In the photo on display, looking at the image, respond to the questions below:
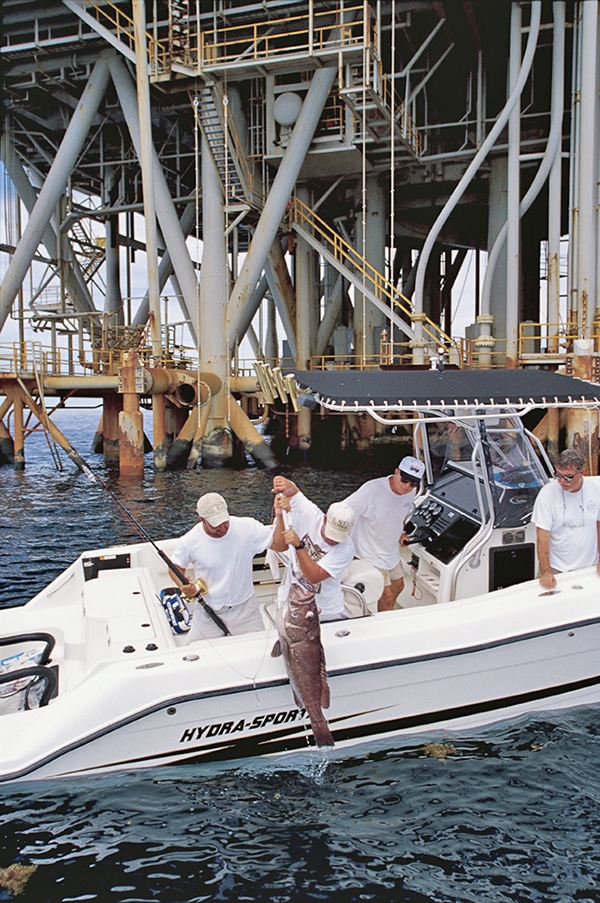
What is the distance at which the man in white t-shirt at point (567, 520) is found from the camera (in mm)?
5281

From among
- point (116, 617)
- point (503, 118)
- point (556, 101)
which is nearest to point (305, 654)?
point (116, 617)

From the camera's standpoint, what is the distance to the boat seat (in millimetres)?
4973

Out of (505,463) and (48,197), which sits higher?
(48,197)

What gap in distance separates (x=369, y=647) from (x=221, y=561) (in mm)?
1124

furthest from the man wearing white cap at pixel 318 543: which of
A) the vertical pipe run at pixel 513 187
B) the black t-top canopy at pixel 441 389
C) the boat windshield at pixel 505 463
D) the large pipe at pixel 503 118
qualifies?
the vertical pipe run at pixel 513 187

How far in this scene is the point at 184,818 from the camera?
4.25 metres

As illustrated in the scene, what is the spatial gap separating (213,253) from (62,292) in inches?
303

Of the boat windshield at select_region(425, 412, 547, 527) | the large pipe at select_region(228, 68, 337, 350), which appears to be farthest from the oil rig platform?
the boat windshield at select_region(425, 412, 547, 527)

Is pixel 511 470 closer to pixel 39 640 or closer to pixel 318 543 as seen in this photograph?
pixel 318 543

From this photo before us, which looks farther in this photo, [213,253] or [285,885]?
[213,253]

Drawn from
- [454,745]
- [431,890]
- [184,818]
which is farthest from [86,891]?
[454,745]

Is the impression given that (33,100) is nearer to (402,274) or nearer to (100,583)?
(402,274)

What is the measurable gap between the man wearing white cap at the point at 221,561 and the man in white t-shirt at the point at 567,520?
1986 mm

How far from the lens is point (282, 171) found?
1914 centimetres
